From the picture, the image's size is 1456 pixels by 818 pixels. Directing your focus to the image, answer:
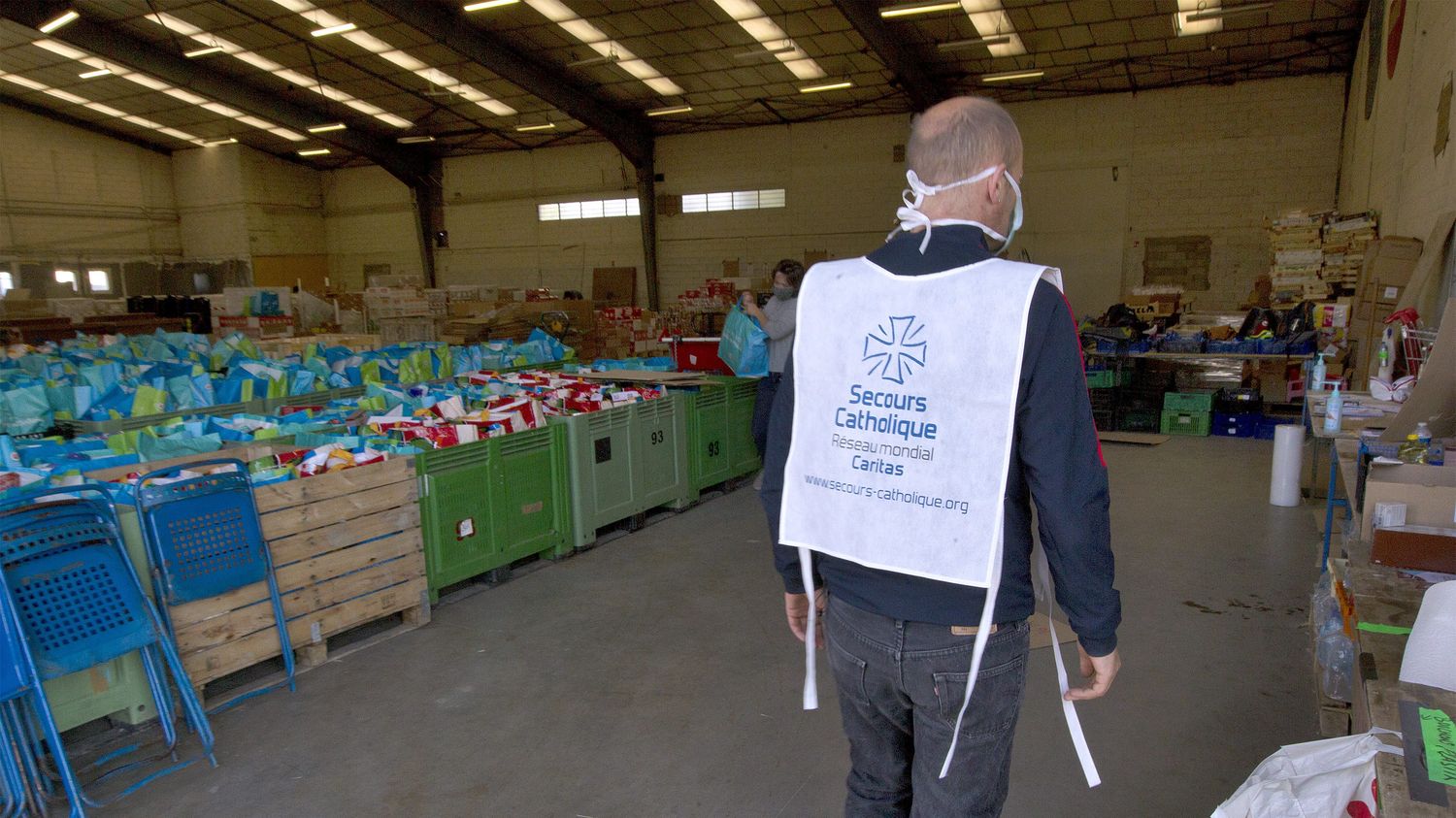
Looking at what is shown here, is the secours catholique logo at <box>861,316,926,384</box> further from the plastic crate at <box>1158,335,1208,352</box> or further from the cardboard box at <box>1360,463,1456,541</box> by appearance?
the plastic crate at <box>1158,335,1208,352</box>

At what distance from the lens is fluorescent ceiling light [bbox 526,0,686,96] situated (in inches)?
486

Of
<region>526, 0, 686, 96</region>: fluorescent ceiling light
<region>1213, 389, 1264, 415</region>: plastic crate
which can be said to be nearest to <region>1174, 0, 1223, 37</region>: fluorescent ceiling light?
<region>1213, 389, 1264, 415</region>: plastic crate

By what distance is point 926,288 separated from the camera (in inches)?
52.6

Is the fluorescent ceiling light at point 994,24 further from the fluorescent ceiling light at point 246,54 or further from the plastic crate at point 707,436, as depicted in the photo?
the fluorescent ceiling light at point 246,54

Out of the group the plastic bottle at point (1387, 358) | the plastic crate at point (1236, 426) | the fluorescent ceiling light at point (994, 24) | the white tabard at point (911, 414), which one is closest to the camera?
the white tabard at point (911, 414)

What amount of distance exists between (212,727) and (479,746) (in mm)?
1060

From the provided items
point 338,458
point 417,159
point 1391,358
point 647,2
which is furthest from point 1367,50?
point 417,159

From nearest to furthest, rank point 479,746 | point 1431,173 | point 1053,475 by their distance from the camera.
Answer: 1. point 1053,475
2. point 479,746
3. point 1431,173

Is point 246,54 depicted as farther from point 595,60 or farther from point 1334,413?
point 1334,413

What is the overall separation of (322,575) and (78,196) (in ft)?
70.7

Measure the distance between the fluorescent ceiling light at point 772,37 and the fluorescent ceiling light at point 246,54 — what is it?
21.0 ft

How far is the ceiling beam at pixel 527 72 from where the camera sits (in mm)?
12023

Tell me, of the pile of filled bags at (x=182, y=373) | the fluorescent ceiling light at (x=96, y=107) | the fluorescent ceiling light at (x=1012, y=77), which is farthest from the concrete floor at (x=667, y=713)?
the fluorescent ceiling light at (x=96, y=107)

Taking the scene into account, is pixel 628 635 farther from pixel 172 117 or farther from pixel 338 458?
pixel 172 117
